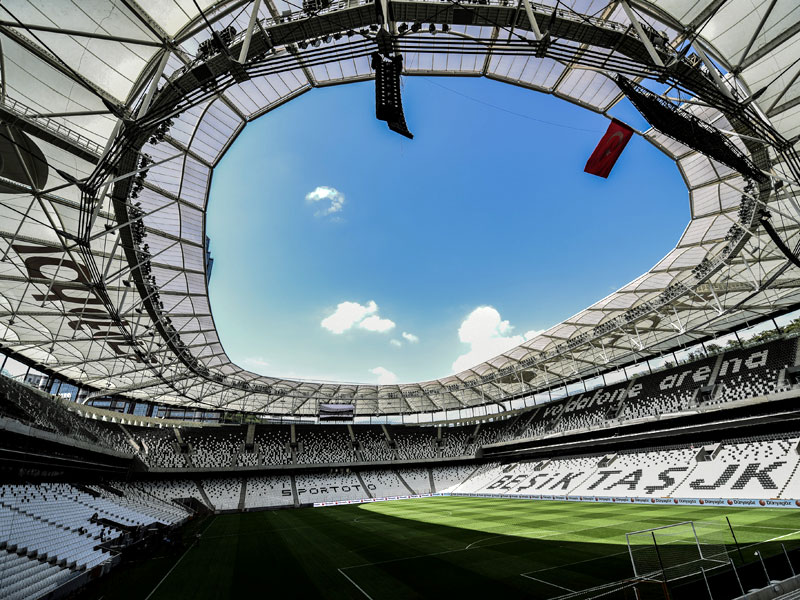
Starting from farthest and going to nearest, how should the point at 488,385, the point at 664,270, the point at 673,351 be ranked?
the point at 488,385
the point at 673,351
the point at 664,270

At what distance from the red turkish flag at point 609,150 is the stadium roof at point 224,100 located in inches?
69.5

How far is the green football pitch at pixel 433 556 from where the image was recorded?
12.3 m

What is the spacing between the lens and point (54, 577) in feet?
39.2

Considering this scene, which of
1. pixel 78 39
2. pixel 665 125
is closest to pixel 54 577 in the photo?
pixel 78 39

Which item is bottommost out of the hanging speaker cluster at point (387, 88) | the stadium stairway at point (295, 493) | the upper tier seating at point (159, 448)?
the stadium stairway at point (295, 493)

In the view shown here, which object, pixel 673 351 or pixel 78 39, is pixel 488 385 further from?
pixel 78 39

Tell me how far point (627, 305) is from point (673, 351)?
14236mm

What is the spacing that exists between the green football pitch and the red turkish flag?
12.9 m

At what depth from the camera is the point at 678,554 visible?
12109 millimetres

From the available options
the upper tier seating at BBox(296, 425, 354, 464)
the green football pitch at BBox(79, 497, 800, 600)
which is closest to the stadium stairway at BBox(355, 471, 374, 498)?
the upper tier seating at BBox(296, 425, 354, 464)

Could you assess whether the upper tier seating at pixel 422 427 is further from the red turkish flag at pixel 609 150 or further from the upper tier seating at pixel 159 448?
the red turkish flag at pixel 609 150

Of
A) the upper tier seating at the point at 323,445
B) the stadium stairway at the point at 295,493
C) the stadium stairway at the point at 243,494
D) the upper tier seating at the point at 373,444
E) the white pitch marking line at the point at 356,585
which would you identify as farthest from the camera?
the upper tier seating at the point at 373,444

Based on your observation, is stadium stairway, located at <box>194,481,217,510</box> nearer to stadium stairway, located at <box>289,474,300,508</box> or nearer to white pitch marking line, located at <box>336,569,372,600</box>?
stadium stairway, located at <box>289,474,300,508</box>

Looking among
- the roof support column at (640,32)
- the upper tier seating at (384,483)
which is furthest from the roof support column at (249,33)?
the upper tier seating at (384,483)
